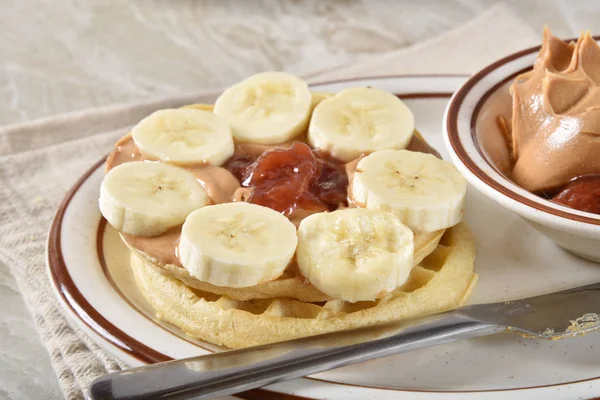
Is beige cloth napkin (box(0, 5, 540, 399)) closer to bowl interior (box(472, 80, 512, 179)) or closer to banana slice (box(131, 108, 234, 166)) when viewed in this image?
banana slice (box(131, 108, 234, 166))

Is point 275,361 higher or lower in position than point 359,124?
lower

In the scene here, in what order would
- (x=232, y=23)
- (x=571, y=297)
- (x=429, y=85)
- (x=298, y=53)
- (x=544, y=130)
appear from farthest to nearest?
(x=232, y=23) → (x=298, y=53) → (x=429, y=85) → (x=544, y=130) → (x=571, y=297)

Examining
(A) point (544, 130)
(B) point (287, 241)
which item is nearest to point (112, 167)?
(B) point (287, 241)

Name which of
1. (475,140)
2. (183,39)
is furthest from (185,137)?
(183,39)

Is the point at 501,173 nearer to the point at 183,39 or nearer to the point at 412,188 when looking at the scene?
the point at 412,188

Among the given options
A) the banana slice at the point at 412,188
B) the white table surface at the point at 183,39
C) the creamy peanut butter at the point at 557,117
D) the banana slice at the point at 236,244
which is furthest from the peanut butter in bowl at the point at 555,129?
the white table surface at the point at 183,39

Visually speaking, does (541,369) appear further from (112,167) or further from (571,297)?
(112,167)

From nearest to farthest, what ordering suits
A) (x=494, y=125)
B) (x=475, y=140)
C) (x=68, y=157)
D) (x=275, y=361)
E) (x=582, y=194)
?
(x=275, y=361)
(x=582, y=194)
(x=475, y=140)
(x=494, y=125)
(x=68, y=157)

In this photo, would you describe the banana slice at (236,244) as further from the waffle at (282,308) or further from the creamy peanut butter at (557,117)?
the creamy peanut butter at (557,117)
